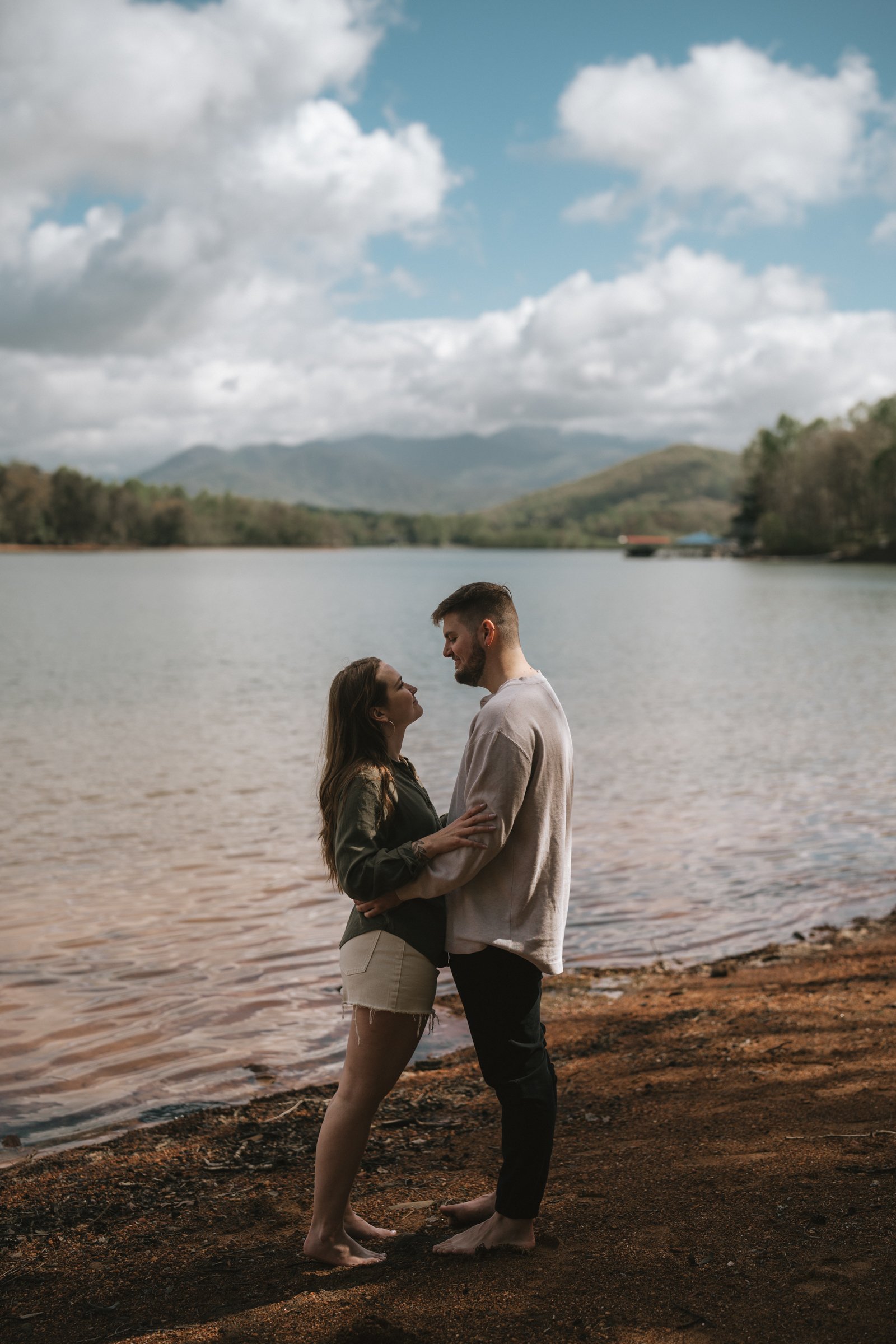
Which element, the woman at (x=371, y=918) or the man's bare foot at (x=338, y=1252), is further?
the man's bare foot at (x=338, y=1252)

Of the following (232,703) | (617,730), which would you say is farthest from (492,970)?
(232,703)

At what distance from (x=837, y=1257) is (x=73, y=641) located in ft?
127

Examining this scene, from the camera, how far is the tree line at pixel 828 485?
129 m

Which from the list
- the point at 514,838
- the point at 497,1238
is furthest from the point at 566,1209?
the point at 514,838

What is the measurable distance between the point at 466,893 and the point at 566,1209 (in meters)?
1.39

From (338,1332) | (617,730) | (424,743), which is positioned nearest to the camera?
(338,1332)

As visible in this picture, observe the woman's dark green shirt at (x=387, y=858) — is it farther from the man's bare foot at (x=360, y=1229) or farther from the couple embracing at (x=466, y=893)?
the man's bare foot at (x=360, y=1229)

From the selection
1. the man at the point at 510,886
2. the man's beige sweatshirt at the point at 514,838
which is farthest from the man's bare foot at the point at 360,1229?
the man's beige sweatshirt at the point at 514,838

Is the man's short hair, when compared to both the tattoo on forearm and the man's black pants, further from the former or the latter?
the man's black pants

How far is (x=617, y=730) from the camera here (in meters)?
21.0

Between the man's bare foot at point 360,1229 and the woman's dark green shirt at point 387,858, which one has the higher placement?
the woman's dark green shirt at point 387,858

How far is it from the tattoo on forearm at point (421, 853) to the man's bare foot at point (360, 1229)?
144 centimetres

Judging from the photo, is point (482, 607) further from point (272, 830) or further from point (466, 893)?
point (272, 830)

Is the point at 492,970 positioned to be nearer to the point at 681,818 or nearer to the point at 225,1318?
the point at 225,1318
